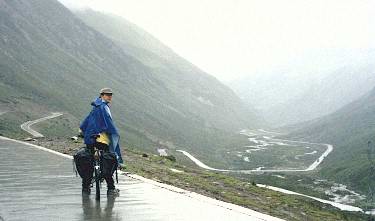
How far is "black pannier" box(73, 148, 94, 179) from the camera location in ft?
46.3

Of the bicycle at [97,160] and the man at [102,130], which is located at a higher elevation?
the man at [102,130]

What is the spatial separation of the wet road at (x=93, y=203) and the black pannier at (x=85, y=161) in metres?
0.70

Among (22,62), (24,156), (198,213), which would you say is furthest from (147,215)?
(22,62)

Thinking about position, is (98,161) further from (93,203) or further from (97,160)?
(93,203)

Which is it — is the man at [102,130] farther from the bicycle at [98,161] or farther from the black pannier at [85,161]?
the black pannier at [85,161]

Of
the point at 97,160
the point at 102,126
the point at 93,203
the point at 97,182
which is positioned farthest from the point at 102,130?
the point at 93,203

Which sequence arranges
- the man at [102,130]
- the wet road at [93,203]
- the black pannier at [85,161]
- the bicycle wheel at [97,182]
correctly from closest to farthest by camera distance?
1. the wet road at [93,203]
2. the bicycle wheel at [97,182]
3. the man at [102,130]
4. the black pannier at [85,161]

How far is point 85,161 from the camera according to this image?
558 inches

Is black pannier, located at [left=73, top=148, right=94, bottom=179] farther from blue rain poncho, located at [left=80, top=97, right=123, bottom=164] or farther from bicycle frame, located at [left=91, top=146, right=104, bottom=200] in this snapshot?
blue rain poncho, located at [left=80, top=97, right=123, bottom=164]

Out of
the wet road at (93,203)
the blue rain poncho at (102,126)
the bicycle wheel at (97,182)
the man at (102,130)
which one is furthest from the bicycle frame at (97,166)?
the wet road at (93,203)

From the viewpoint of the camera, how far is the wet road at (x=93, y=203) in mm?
11797

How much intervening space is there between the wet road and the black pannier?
2.28ft

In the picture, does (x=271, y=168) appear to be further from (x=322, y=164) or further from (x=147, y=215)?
(x=147, y=215)

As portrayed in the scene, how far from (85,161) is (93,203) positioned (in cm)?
148
